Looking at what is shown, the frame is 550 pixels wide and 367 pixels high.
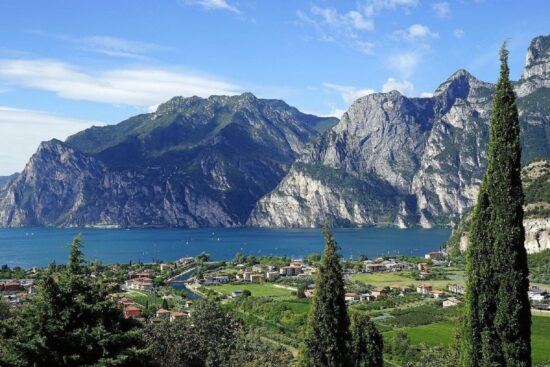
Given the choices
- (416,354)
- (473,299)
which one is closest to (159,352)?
(473,299)

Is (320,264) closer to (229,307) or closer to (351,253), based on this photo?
(229,307)

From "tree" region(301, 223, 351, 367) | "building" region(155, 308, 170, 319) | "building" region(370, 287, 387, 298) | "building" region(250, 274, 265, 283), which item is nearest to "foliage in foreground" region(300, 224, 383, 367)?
"tree" region(301, 223, 351, 367)

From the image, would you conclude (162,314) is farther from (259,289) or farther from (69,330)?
(69,330)

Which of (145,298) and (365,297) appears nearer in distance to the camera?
(365,297)

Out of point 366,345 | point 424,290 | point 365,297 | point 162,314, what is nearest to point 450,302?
point 424,290

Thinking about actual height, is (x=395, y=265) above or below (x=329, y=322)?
below

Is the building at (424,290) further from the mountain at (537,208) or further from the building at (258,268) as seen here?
the building at (258,268)

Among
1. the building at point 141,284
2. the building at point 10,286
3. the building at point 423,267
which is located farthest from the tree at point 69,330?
the building at point 423,267

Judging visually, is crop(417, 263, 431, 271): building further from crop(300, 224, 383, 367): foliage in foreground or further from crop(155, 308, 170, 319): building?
crop(300, 224, 383, 367): foliage in foreground
